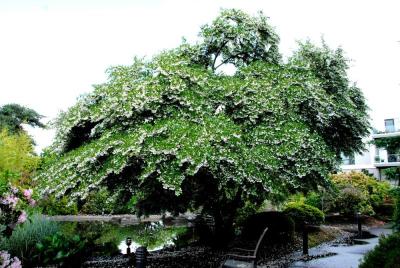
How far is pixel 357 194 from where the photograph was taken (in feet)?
81.7

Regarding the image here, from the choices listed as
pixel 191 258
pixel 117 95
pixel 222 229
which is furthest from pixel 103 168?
pixel 222 229

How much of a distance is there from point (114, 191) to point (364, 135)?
966 centimetres

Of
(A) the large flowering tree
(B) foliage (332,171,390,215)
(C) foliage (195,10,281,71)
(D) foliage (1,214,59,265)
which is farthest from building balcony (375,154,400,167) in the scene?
(D) foliage (1,214,59,265)

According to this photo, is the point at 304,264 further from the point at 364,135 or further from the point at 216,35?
the point at 216,35

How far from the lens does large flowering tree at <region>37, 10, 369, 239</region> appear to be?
9797 millimetres

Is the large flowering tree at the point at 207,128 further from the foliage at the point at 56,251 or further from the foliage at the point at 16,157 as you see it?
the foliage at the point at 16,157

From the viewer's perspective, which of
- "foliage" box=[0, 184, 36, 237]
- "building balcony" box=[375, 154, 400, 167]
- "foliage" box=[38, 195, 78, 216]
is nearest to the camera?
"foliage" box=[0, 184, 36, 237]

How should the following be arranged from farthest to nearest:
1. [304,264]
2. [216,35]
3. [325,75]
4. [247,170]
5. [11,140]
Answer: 1. [11,140]
2. [325,75]
3. [216,35]
4. [304,264]
5. [247,170]

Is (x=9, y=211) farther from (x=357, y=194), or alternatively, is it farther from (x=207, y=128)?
(x=357, y=194)

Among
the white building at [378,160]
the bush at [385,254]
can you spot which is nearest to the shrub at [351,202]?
the bush at [385,254]

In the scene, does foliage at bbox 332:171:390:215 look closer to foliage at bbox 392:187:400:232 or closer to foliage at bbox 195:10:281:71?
foliage at bbox 195:10:281:71

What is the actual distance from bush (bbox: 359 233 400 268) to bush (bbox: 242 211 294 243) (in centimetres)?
794

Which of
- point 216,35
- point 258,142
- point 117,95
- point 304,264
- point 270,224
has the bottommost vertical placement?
point 304,264

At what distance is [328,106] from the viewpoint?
41.9 ft
